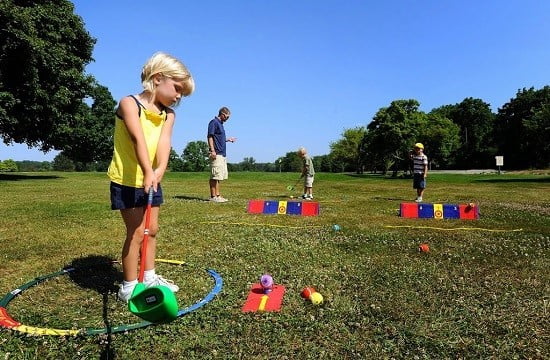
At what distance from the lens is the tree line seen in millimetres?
24844

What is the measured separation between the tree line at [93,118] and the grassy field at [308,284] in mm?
19060

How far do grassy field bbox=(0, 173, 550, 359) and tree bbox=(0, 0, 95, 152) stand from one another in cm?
1871

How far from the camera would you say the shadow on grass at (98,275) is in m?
4.79

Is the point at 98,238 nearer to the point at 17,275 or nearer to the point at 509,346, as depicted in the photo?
the point at 17,275

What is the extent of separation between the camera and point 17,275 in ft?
18.2

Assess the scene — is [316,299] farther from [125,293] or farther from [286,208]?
[286,208]

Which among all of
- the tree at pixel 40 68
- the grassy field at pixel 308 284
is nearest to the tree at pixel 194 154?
the tree at pixel 40 68

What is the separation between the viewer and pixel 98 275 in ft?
17.9

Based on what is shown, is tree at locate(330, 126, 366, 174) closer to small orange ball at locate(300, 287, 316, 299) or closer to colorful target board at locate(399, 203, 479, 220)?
colorful target board at locate(399, 203, 479, 220)

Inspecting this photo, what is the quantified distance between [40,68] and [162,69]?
85.0 ft

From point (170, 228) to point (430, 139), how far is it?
2160 inches

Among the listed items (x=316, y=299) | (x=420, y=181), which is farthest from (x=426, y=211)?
(x=316, y=299)

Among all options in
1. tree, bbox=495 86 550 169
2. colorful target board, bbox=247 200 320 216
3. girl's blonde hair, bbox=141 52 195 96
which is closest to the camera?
girl's blonde hair, bbox=141 52 195 96

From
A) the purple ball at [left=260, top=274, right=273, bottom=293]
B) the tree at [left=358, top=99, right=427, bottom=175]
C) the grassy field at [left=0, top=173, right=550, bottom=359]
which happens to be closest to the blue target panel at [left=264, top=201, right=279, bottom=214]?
the grassy field at [left=0, top=173, right=550, bottom=359]
